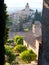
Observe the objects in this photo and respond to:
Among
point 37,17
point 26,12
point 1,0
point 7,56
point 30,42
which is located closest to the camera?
point 1,0

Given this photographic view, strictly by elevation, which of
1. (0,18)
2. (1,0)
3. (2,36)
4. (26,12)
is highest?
(1,0)

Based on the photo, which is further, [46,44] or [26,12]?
[26,12]

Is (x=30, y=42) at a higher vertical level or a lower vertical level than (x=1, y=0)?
lower

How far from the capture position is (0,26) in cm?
1048

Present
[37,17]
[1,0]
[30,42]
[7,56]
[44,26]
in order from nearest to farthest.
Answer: [44,26] → [1,0] → [7,56] → [30,42] → [37,17]

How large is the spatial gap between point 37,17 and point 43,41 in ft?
202

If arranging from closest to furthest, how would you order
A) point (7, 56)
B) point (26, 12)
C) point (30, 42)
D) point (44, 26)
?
point (44, 26) → point (7, 56) → point (30, 42) → point (26, 12)

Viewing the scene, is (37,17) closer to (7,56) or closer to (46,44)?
(7,56)

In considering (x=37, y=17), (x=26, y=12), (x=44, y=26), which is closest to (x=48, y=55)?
(x=44, y=26)

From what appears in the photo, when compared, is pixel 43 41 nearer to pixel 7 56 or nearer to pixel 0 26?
pixel 0 26

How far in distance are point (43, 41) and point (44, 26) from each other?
1.15 feet

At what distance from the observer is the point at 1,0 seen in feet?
32.6

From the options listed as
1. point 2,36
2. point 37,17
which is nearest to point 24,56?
point 2,36

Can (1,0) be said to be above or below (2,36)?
above
